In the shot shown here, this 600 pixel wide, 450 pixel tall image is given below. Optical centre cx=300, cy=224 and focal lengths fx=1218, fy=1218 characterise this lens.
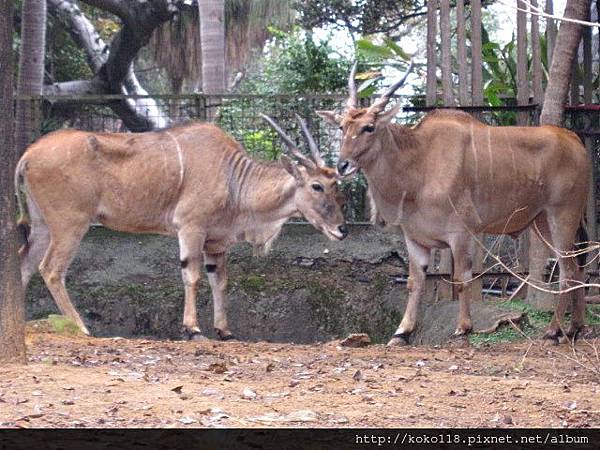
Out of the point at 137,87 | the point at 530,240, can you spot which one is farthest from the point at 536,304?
the point at 137,87

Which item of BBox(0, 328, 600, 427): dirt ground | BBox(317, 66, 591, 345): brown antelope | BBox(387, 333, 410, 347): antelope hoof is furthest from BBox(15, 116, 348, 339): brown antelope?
BBox(0, 328, 600, 427): dirt ground

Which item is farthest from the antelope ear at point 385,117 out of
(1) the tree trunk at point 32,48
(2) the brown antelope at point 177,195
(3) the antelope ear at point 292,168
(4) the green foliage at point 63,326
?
(1) the tree trunk at point 32,48

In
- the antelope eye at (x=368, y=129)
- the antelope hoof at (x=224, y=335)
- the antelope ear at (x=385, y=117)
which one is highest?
the antelope ear at (x=385, y=117)

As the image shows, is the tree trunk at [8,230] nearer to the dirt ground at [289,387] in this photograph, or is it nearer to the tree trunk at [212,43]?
the dirt ground at [289,387]

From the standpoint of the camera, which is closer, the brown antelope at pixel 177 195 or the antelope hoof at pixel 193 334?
the antelope hoof at pixel 193 334

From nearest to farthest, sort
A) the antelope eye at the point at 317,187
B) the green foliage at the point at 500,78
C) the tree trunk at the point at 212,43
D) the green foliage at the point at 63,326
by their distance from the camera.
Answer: the green foliage at the point at 63,326 → the antelope eye at the point at 317,187 → the green foliage at the point at 500,78 → the tree trunk at the point at 212,43

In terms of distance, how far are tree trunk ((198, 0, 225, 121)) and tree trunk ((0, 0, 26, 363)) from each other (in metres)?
8.89

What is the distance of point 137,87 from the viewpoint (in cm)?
1892

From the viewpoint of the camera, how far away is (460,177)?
9383mm

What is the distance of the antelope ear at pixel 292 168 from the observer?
10391 mm

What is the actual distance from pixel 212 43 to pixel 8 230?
9284 millimetres

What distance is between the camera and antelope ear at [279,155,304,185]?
34.1 ft

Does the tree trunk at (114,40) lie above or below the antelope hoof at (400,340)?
above

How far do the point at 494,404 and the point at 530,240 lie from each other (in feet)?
13.5
